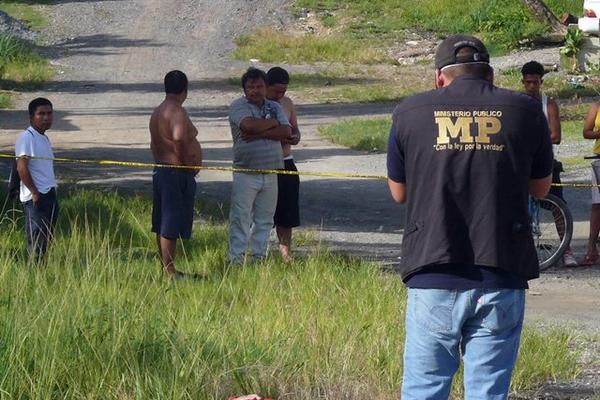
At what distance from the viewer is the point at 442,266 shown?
4805 mm

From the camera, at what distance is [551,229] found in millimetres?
10852

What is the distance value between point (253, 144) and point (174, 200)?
0.82 m

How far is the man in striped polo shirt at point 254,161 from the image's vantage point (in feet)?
33.0

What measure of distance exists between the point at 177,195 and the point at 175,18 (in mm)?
29053

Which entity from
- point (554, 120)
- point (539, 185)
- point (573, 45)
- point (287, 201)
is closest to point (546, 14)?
point (573, 45)

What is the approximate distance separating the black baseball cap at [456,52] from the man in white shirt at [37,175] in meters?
5.21

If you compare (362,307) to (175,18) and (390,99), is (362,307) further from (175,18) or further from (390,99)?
(175,18)

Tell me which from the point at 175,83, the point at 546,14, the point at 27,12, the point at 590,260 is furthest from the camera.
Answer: the point at 27,12

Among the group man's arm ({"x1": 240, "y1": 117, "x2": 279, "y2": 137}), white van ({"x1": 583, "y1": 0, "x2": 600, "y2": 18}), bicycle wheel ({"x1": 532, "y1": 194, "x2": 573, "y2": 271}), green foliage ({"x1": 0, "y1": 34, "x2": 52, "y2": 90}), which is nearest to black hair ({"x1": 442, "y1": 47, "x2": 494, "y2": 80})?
man's arm ({"x1": 240, "y1": 117, "x2": 279, "y2": 137})

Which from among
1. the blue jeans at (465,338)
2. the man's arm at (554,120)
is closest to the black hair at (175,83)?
the man's arm at (554,120)

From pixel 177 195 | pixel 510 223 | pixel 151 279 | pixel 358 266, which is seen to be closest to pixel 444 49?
pixel 510 223

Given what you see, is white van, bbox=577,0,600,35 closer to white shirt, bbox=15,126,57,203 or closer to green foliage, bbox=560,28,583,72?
green foliage, bbox=560,28,583,72

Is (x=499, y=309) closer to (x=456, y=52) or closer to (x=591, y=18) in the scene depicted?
(x=456, y=52)

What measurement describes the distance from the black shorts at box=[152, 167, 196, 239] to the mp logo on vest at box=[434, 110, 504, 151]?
5.21 m
